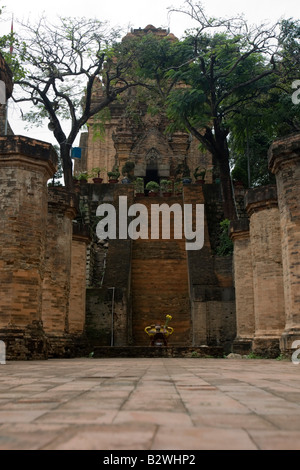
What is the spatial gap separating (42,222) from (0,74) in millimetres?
4425

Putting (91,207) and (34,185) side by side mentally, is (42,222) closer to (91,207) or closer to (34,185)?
(34,185)

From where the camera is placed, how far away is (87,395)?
139 inches

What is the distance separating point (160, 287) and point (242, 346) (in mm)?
5478

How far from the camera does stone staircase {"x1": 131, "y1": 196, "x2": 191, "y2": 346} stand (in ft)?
60.1

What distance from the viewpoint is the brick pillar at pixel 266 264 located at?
13.1m

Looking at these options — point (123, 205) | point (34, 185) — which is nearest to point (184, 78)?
point (123, 205)

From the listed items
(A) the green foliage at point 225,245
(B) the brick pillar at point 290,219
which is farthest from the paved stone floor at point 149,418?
(A) the green foliage at point 225,245

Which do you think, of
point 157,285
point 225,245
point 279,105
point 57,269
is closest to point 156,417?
point 57,269

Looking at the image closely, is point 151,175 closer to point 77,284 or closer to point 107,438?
point 77,284
